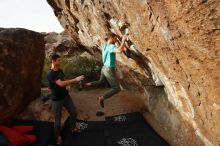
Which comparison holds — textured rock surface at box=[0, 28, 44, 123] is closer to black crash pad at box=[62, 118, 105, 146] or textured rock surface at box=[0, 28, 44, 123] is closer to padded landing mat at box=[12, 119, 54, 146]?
padded landing mat at box=[12, 119, 54, 146]

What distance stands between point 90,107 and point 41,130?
2800mm

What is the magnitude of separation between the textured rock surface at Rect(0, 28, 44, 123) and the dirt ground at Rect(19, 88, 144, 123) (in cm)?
36

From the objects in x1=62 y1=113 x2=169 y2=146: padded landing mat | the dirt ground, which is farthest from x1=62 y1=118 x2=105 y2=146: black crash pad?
the dirt ground

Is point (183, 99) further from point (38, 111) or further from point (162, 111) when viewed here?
point (38, 111)

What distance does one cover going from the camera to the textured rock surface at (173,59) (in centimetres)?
535

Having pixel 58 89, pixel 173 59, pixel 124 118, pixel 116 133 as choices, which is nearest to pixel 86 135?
pixel 116 133

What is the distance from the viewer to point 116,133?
9703mm

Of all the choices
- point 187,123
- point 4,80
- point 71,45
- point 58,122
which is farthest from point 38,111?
point 71,45

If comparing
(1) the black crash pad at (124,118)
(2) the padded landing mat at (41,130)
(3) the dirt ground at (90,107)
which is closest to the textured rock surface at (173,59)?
(1) the black crash pad at (124,118)

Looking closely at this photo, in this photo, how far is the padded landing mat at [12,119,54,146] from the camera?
9034 millimetres

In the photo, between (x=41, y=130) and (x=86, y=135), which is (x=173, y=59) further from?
(x=41, y=130)

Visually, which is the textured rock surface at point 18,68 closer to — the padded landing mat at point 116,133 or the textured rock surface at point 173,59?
the padded landing mat at point 116,133

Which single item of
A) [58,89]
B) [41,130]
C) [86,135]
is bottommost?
[86,135]

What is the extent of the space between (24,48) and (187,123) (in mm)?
5806
